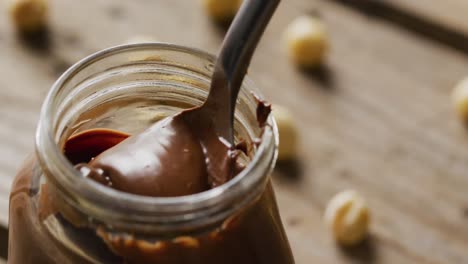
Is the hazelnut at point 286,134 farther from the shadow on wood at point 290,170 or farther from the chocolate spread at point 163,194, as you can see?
the chocolate spread at point 163,194

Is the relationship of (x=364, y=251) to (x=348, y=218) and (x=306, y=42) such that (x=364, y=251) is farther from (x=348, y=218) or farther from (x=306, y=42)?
(x=306, y=42)

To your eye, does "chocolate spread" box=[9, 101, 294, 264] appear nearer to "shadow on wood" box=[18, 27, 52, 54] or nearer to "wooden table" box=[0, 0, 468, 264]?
"wooden table" box=[0, 0, 468, 264]

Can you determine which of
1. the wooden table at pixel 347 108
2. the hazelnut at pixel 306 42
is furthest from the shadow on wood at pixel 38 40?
the hazelnut at pixel 306 42

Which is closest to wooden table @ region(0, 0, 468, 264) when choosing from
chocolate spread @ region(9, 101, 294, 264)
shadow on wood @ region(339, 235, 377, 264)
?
shadow on wood @ region(339, 235, 377, 264)

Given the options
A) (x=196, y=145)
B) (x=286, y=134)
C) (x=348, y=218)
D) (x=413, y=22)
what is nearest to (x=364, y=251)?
(x=348, y=218)

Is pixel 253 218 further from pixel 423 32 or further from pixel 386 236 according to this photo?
pixel 423 32

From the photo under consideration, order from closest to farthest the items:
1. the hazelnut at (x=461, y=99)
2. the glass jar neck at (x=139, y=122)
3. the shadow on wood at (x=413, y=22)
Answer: the glass jar neck at (x=139, y=122)
the hazelnut at (x=461, y=99)
the shadow on wood at (x=413, y=22)

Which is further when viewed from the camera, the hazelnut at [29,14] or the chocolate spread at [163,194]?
the hazelnut at [29,14]

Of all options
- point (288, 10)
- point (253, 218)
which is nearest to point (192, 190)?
point (253, 218)
